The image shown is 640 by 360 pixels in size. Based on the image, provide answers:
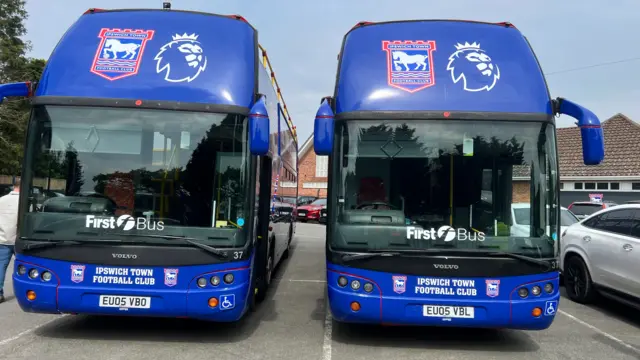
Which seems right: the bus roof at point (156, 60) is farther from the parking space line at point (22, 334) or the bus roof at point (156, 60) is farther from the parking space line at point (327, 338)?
the parking space line at point (327, 338)

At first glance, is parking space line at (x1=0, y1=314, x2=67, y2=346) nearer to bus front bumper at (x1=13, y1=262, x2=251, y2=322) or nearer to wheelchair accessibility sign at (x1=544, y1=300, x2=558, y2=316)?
bus front bumper at (x1=13, y1=262, x2=251, y2=322)

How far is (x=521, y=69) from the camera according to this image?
5.34 metres

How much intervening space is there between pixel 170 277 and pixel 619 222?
631 centimetres

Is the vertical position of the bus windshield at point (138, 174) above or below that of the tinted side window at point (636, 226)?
above

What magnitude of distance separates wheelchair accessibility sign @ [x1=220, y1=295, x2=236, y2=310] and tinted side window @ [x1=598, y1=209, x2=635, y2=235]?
553 centimetres

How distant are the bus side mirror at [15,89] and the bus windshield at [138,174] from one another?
47 cm

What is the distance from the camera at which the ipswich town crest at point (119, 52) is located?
17.0 ft

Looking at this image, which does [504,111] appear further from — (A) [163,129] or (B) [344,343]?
Result: (A) [163,129]

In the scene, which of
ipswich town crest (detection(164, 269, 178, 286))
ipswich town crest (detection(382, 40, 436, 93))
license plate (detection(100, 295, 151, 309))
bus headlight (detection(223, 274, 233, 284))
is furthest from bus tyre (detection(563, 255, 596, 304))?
license plate (detection(100, 295, 151, 309))

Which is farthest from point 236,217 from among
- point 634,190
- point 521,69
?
point 634,190

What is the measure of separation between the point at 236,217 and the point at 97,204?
1.39 metres

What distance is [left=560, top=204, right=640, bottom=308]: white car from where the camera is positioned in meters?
6.51

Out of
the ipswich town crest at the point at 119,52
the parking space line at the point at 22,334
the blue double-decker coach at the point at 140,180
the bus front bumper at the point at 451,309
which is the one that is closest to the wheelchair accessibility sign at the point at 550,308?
the bus front bumper at the point at 451,309

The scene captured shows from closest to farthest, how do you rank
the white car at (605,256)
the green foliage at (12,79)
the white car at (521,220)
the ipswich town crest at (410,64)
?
the white car at (521,220) < the ipswich town crest at (410,64) < the white car at (605,256) < the green foliage at (12,79)
